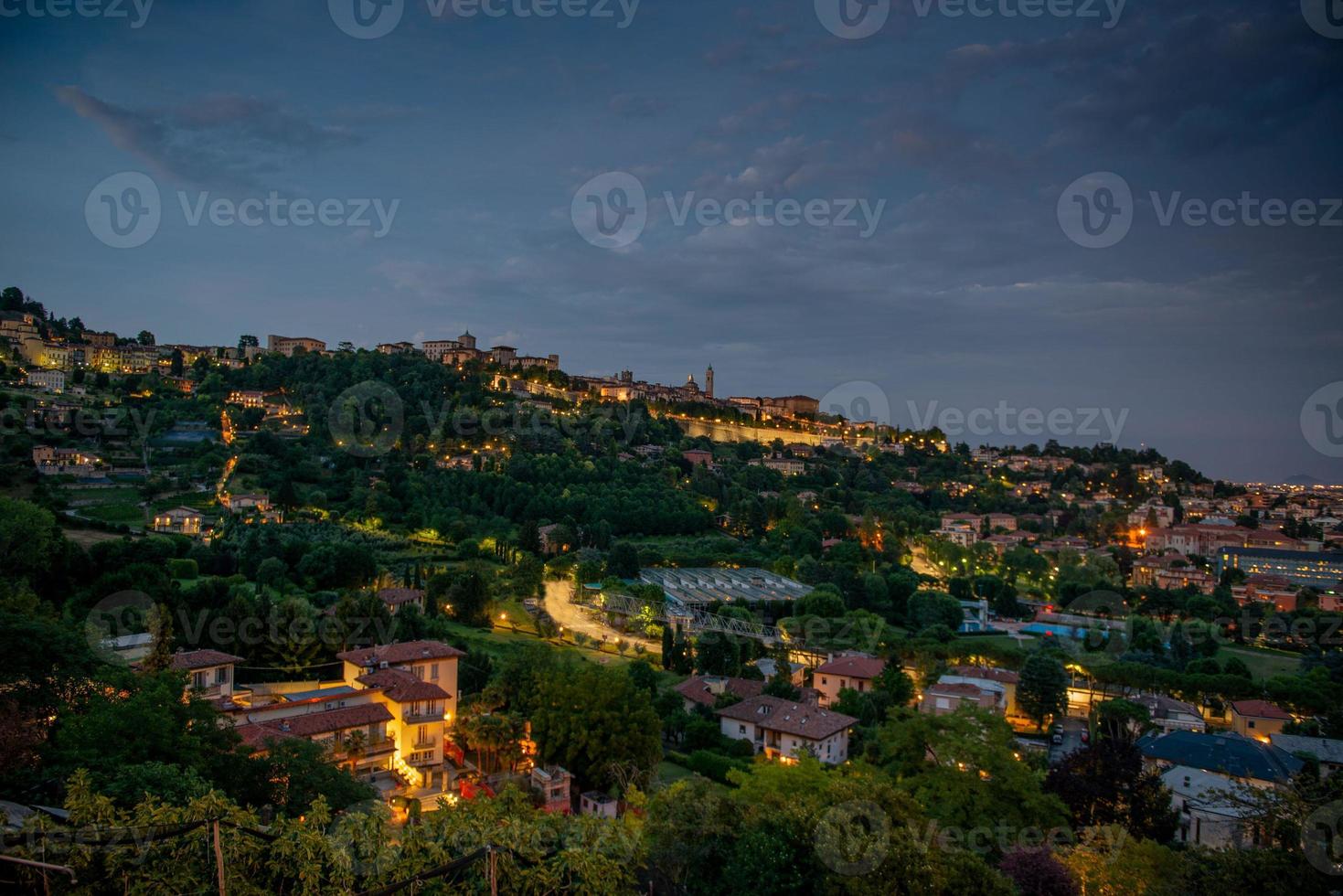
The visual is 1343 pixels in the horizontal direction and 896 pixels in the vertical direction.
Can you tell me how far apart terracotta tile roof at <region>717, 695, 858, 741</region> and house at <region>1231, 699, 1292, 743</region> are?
32.6 feet

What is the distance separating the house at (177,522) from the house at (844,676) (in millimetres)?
21357

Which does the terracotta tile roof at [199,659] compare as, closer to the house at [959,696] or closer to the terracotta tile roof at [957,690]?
the house at [959,696]

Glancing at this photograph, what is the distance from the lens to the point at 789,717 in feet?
50.0

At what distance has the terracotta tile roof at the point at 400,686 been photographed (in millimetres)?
11719

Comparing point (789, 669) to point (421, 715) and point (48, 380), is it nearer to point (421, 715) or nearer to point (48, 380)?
point (421, 715)

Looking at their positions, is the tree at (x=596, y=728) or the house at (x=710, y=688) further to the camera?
the house at (x=710, y=688)

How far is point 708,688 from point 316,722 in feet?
30.8

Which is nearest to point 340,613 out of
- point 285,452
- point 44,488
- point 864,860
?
point 864,860

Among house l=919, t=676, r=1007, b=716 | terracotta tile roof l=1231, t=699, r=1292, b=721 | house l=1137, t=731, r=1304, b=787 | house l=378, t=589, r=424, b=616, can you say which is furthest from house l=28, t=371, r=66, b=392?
terracotta tile roof l=1231, t=699, r=1292, b=721

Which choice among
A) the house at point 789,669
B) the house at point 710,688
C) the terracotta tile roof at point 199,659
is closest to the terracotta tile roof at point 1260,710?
the house at point 789,669

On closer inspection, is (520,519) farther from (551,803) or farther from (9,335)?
(9,335)

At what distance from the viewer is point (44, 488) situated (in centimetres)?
2438

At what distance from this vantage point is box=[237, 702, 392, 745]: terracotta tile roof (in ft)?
33.2

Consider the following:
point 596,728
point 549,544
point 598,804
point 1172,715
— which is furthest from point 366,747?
point 549,544
